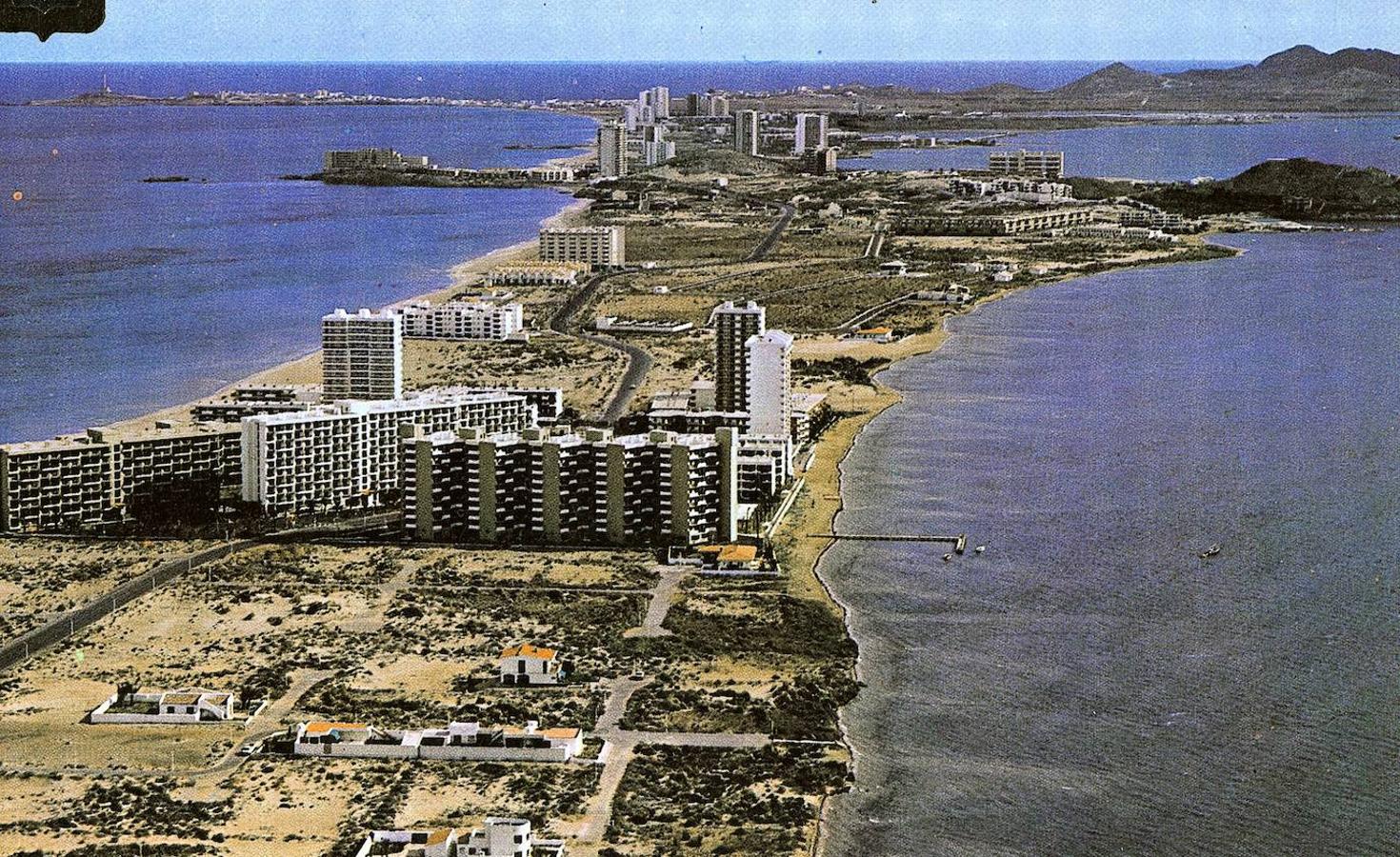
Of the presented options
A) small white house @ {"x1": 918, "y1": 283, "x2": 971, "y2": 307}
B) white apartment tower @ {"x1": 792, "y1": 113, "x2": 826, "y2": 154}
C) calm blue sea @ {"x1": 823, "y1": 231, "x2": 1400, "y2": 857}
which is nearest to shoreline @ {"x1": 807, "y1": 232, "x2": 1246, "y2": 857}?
calm blue sea @ {"x1": 823, "y1": 231, "x2": 1400, "y2": 857}

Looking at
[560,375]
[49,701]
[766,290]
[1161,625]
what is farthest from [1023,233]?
[49,701]

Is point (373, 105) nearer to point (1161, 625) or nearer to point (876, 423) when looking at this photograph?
point (876, 423)

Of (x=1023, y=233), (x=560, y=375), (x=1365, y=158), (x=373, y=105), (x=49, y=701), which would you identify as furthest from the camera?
(x=373, y=105)

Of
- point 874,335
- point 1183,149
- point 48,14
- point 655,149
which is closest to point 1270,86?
point 1183,149

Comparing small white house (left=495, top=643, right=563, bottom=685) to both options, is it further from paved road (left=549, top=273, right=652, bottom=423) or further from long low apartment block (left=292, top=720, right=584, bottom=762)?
paved road (left=549, top=273, right=652, bottom=423)

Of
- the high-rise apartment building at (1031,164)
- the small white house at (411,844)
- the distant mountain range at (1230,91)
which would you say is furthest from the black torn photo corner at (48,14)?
the distant mountain range at (1230,91)

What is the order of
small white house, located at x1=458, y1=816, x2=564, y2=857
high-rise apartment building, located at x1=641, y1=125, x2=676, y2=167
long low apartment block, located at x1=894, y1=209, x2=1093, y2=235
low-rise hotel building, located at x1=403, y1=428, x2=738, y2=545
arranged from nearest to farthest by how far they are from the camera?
small white house, located at x1=458, y1=816, x2=564, y2=857 < low-rise hotel building, located at x1=403, y1=428, x2=738, y2=545 < long low apartment block, located at x1=894, y1=209, x2=1093, y2=235 < high-rise apartment building, located at x1=641, y1=125, x2=676, y2=167

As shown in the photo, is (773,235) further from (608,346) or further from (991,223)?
(608,346)
